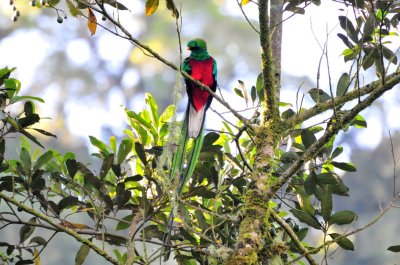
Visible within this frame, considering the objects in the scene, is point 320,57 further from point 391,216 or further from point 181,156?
point 391,216

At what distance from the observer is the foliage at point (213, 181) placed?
171 centimetres

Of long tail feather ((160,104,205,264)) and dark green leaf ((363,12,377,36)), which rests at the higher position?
dark green leaf ((363,12,377,36))

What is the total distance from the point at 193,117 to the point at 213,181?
316 mm

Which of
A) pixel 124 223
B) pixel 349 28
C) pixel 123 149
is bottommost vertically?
pixel 124 223

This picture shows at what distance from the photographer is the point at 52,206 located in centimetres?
201

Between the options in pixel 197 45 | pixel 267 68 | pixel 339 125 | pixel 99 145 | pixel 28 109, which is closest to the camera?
pixel 339 125

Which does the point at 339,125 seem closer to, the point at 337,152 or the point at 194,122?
the point at 337,152

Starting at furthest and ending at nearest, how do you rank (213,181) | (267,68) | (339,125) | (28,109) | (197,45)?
(197,45) → (213,181) → (28,109) → (267,68) → (339,125)

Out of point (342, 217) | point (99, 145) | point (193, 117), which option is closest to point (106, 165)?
point (99, 145)

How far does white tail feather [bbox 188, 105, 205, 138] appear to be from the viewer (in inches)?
86.1

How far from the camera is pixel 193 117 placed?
2283 mm

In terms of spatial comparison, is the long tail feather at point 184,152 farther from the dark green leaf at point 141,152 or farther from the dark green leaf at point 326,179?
the dark green leaf at point 326,179

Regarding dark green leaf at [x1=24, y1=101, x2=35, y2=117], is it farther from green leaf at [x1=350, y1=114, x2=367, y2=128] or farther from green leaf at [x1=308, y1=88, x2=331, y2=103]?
green leaf at [x1=350, y1=114, x2=367, y2=128]

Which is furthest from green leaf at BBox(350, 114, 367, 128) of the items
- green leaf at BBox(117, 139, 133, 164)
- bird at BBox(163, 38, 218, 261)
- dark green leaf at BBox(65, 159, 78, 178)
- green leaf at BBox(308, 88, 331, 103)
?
dark green leaf at BBox(65, 159, 78, 178)
